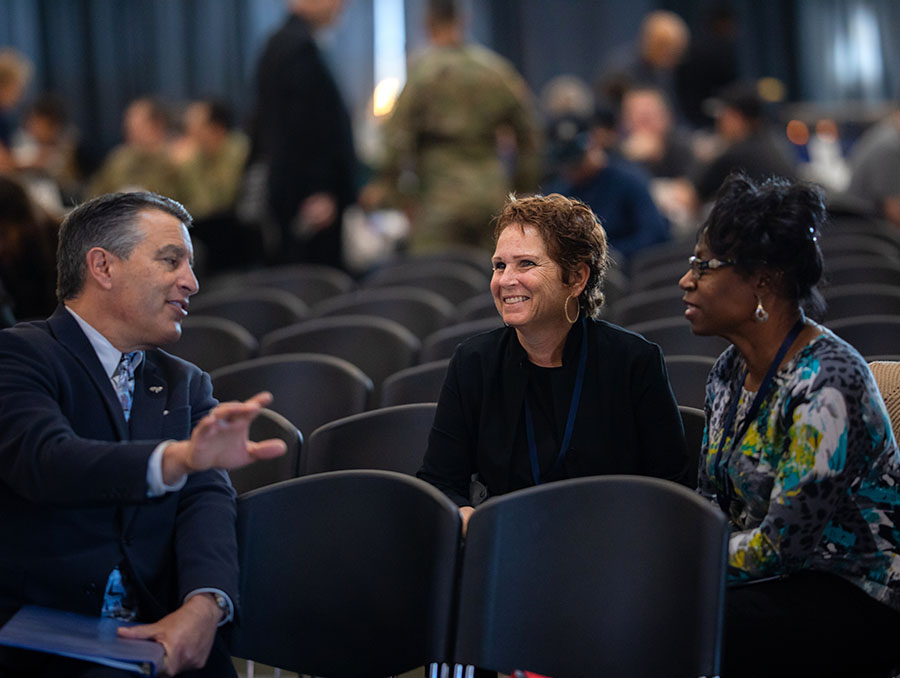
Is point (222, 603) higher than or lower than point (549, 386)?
lower

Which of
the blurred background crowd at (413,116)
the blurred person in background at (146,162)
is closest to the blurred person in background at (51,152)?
the blurred background crowd at (413,116)

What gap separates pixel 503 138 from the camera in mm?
6328

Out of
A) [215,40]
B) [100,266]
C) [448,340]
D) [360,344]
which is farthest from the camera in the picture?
[215,40]

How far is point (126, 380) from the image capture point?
212cm

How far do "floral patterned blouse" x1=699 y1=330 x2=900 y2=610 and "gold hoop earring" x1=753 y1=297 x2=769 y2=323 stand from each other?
4.7 inches

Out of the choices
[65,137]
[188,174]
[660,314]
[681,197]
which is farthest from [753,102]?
[65,137]

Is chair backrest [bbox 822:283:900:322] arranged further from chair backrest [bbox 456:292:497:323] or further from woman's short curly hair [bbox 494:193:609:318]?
woman's short curly hair [bbox 494:193:609:318]

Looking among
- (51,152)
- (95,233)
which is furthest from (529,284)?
(51,152)

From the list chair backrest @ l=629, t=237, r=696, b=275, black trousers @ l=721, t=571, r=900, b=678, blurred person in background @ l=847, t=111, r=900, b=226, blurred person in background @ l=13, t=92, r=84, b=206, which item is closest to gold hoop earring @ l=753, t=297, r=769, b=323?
black trousers @ l=721, t=571, r=900, b=678

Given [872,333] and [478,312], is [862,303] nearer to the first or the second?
[872,333]

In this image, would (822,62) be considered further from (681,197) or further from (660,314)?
(660,314)

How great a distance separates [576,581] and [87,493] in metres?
0.83

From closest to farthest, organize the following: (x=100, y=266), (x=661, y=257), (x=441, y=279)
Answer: (x=100, y=266) → (x=441, y=279) → (x=661, y=257)

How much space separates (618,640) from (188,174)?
6.96 metres
